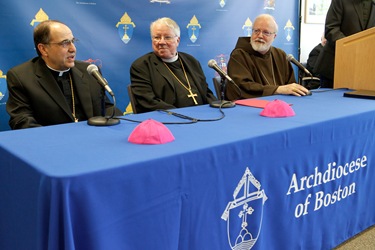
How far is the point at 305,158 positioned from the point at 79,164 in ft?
3.70

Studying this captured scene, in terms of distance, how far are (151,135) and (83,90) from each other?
56.9 inches

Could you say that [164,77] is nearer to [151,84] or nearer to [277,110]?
[151,84]

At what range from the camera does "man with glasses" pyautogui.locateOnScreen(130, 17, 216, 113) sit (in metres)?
3.12

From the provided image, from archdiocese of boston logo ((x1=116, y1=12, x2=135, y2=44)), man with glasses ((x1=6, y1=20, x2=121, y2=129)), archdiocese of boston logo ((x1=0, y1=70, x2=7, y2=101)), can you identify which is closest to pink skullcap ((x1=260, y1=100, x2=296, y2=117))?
man with glasses ((x1=6, y1=20, x2=121, y2=129))

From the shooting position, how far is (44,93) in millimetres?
2645

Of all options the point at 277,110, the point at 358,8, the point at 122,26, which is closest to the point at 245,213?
the point at 277,110

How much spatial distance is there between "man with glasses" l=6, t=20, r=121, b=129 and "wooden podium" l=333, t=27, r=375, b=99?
1.95 meters

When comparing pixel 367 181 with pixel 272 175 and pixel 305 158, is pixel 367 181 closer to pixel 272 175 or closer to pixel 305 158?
pixel 305 158

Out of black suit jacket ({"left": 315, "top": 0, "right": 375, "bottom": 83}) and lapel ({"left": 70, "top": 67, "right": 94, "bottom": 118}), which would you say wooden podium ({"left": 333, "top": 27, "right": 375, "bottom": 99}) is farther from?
lapel ({"left": 70, "top": 67, "right": 94, "bottom": 118})

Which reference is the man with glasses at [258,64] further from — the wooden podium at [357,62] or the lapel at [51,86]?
the lapel at [51,86]

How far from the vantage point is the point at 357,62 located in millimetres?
3186

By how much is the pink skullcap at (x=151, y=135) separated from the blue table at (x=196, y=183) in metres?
0.04

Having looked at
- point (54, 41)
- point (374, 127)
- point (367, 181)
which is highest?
point (54, 41)

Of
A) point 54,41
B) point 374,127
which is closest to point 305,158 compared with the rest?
point 374,127
